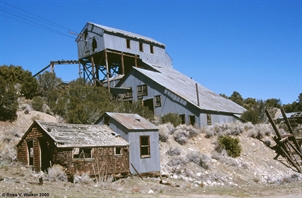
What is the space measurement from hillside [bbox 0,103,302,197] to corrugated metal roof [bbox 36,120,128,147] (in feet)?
6.87

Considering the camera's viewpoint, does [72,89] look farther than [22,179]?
Yes

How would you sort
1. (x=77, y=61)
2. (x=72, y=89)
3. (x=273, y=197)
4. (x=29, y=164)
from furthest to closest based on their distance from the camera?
(x=77, y=61) < (x=72, y=89) < (x=29, y=164) < (x=273, y=197)

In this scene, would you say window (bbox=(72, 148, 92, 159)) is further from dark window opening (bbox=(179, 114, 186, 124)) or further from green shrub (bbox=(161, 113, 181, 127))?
dark window opening (bbox=(179, 114, 186, 124))

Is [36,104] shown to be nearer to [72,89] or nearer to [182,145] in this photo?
[72,89]

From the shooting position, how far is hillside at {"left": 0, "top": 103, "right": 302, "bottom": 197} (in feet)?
45.7

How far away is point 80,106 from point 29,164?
832cm

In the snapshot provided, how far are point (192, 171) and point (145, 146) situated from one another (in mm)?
3889

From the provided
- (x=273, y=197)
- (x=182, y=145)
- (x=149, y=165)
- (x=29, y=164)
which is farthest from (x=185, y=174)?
(x=29, y=164)

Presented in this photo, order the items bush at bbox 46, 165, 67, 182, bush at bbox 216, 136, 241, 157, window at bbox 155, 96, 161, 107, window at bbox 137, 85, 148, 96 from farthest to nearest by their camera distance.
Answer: window at bbox 137, 85, 148, 96
window at bbox 155, 96, 161, 107
bush at bbox 216, 136, 241, 157
bush at bbox 46, 165, 67, 182

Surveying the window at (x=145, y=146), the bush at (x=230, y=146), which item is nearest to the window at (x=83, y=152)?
the window at (x=145, y=146)

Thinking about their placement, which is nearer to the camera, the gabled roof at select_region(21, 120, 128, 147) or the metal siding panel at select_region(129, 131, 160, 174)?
the gabled roof at select_region(21, 120, 128, 147)

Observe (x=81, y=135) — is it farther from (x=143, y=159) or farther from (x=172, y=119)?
(x=172, y=119)

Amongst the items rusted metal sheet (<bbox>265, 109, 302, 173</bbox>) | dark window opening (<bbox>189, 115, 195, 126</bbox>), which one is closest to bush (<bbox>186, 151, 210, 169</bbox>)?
rusted metal sheet (<bbox>265, 109, 302, 173</bbox>)

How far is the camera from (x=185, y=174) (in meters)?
20.8
